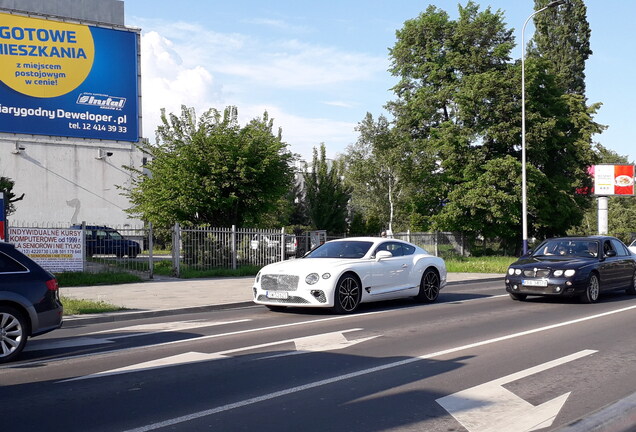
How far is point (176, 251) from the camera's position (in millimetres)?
22266

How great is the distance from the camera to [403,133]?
144 ft

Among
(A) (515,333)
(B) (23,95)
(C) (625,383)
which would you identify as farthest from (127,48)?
(C) (625,383)

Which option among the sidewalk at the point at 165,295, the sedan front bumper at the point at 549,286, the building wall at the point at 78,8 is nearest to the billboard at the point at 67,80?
the building wall at the point at 78,8

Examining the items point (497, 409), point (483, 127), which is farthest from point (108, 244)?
point (483, 127)

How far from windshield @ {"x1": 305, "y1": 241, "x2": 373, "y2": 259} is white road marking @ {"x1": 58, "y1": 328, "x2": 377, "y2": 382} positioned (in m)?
3.25

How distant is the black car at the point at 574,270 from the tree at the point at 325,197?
106 ft

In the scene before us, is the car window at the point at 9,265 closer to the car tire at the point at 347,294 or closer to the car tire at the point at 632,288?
the car tire at the point at 347,294

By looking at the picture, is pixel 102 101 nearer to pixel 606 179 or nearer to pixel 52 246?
pixel 52 246

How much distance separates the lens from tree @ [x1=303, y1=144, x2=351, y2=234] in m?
48.2

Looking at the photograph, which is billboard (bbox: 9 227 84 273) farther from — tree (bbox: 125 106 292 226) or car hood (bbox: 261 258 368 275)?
car hood (bbox: 261 258 368 275)

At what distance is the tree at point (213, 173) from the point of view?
25.7 meters

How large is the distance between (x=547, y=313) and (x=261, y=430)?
919cm

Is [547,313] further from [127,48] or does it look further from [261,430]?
[127,48]

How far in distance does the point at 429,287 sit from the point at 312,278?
375cm
